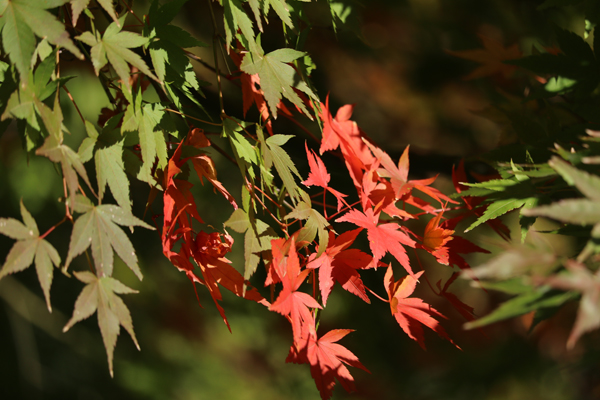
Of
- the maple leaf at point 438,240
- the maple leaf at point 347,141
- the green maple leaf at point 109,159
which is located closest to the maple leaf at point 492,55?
the maple leaf at point 347,141

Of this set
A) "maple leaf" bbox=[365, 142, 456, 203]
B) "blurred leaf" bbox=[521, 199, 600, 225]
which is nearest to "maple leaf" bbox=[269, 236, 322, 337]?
"maple leaf" bbox=[365, 142, 456, 203]

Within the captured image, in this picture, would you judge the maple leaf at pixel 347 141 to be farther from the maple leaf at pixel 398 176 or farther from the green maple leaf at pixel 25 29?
the green maple leaf at pixel 25 29

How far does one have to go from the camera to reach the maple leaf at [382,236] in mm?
515

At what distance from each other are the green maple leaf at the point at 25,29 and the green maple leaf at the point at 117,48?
0.14 feet

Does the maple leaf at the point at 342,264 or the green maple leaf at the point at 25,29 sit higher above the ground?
the green maple leaf at the point at 25,29

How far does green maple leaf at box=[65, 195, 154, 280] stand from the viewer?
0.45 metres

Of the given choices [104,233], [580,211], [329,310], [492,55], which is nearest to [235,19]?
[104,233]

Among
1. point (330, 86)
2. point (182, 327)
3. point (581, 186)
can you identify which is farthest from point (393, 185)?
point (182, 327)

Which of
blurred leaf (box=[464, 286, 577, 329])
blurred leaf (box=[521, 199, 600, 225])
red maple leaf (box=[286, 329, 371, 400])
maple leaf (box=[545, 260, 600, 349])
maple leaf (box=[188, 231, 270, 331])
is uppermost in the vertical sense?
blurred leaf (box=[521, 199, 600, 225])

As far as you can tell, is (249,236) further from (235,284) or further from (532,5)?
(532,5)

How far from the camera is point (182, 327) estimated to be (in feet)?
7.34

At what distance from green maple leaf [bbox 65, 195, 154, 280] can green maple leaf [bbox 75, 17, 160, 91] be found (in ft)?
0.46

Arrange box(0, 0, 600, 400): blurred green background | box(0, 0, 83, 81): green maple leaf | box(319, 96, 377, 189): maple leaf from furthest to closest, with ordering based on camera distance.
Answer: box(0, 0, 600, 400): blurred green background → box(319, 96, 377, 189): maple leaf → box(0, 0, 83, 81): green maple leaf

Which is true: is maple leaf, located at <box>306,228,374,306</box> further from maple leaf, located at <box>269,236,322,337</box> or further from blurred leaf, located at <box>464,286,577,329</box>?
blurred leaf, located at <box>464,286,577,329</box>
